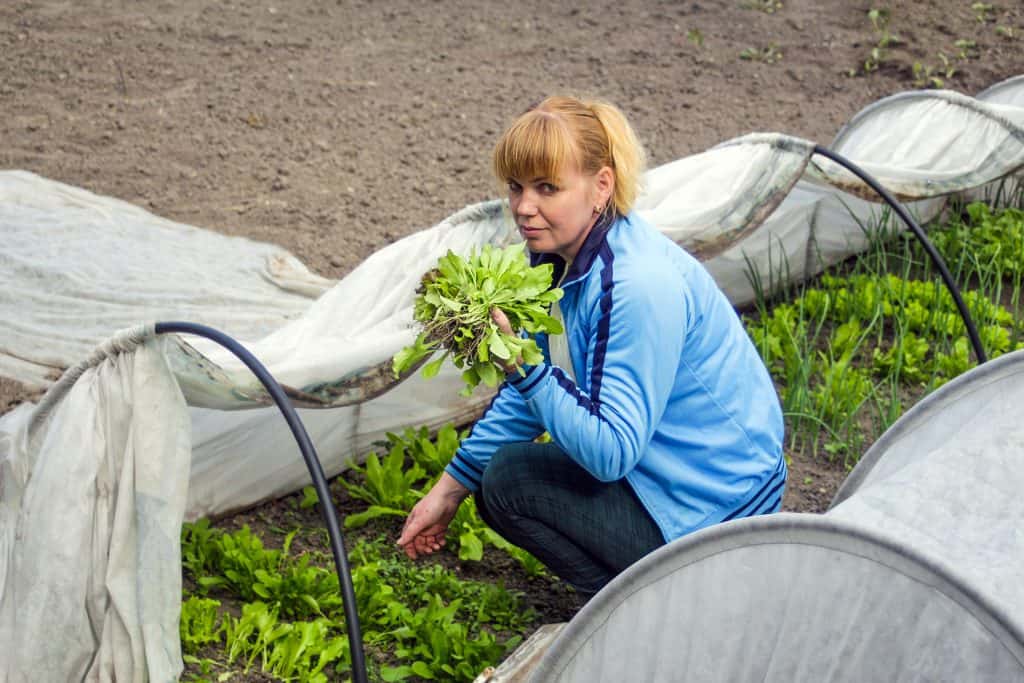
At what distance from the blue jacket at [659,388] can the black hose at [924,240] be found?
1.39m

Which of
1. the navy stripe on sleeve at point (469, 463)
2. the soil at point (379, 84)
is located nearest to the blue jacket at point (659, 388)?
the navy stripe on sleeve at point (469, 463)

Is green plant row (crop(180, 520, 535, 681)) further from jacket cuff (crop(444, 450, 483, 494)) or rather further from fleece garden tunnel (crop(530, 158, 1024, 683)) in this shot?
fleece garden tunnel (crop(530, 158, 1024, 683))

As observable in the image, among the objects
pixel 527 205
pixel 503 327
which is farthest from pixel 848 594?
pixel 527 205

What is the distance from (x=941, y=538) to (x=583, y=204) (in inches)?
35.0

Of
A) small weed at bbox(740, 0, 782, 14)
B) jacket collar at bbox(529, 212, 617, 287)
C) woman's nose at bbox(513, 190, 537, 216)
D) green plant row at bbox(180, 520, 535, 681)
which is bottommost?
green plant row at bbox(180, 520, 535, 681)

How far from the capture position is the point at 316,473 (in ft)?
6.93

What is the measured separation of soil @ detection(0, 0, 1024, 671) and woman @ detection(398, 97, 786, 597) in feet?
7.51

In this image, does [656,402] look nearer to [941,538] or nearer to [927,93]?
[941,538]

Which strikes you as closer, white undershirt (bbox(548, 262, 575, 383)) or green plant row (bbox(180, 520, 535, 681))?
white undershirt (bbox(548, 262, 575, 383))

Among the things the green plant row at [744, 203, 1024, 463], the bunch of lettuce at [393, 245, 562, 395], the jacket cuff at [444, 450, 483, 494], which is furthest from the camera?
the green plant row at [744, 203, 1024, 463]

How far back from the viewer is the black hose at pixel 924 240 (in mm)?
3283

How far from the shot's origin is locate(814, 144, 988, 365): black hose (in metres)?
3.28

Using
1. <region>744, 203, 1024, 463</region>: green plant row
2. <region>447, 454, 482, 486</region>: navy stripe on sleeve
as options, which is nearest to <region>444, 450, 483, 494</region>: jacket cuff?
<region>447, 454, 482, 486</region>: navy stripe on sleeve

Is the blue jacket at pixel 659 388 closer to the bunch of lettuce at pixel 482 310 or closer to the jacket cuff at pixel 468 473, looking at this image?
the bunch of lettuce at pixel 482 310
